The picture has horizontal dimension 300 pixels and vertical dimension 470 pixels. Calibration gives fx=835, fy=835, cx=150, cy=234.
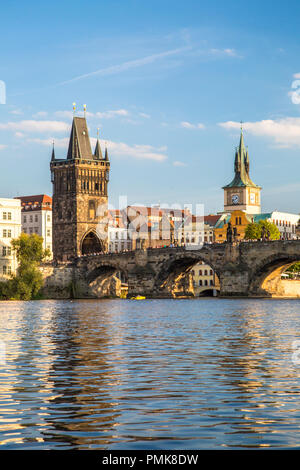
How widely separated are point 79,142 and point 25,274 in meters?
51.0

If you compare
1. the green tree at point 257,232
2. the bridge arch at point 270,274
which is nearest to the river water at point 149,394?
the bridge arch at point 270,274

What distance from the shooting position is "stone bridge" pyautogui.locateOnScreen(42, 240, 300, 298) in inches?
4284

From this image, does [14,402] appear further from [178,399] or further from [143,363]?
[143,363]

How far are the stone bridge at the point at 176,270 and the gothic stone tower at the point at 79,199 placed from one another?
381 inches

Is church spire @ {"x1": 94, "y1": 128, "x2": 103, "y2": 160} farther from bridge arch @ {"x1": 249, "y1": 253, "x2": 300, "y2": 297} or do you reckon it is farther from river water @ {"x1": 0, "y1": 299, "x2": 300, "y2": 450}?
river water @ {"x1": 0, "y1": 299, "x2": 300, "y2": 450}

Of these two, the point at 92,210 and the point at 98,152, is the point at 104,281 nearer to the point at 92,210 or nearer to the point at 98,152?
the point at 92,210

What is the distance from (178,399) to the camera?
1780cm

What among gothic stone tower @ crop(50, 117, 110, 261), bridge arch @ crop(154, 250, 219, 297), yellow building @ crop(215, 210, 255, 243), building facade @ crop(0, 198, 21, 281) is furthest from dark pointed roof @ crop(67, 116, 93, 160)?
yellow building @ crop(215, 210, 255, 243)

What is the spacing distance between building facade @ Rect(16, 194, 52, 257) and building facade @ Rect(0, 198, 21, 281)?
49.2 meters

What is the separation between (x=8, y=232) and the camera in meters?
113

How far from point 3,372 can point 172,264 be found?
100 metres

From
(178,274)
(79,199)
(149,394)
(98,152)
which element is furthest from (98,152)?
(149,394)

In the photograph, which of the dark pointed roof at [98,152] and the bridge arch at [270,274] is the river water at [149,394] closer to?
the bridge arch at [270,274]
